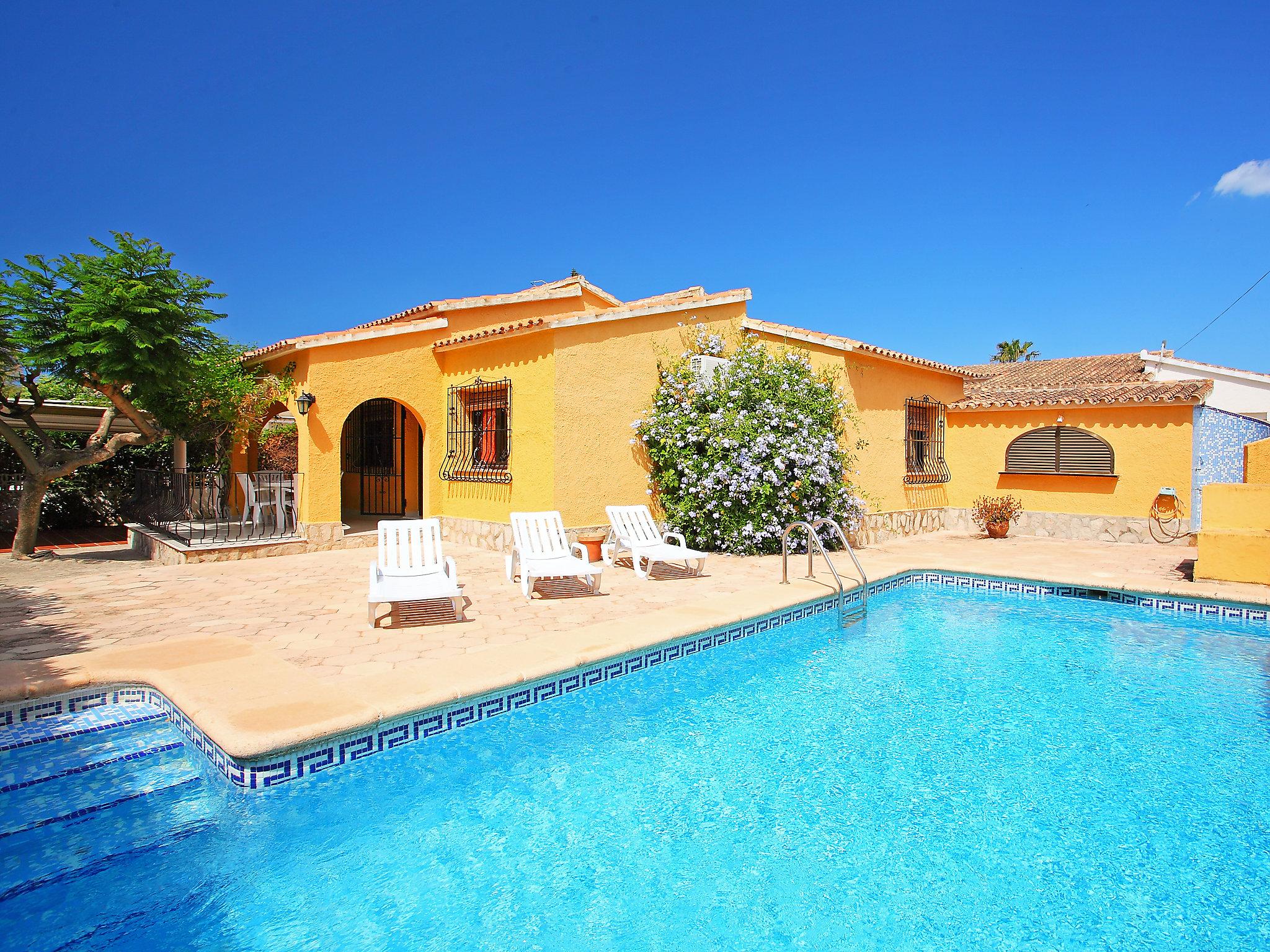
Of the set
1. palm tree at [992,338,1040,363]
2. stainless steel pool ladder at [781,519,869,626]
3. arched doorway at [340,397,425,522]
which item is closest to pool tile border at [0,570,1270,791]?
stainless steel pool ladder at [781,519,869,626]

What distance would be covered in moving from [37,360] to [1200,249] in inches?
1105

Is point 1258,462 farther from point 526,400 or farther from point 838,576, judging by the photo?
point 526,400

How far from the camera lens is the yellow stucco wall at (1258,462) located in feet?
35.3

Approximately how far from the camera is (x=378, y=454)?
1656 cm

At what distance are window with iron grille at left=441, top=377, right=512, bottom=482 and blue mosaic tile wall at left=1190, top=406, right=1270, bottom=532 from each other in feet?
46.6

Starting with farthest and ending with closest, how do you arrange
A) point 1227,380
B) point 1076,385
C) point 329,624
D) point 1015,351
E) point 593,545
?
point 1015,351
point 1227,380
point 1076,385
point 593,545
point 329,624

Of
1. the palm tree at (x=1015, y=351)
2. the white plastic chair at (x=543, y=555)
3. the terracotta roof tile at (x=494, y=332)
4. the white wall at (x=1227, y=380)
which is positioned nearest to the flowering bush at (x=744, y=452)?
the terracotta roof tile at (x=494, y=332)

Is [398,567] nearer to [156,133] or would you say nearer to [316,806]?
[316,806]

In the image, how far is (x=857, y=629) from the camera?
8383mm

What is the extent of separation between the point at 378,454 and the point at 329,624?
10094 millimetres

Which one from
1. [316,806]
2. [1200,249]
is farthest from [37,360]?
[1200,249]

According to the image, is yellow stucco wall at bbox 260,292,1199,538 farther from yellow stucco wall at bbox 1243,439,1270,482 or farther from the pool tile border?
the pool tile border

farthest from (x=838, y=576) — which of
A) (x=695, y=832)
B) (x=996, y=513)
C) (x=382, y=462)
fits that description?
(x=382, y=462)

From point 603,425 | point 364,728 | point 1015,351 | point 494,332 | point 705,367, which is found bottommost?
point 364,728
